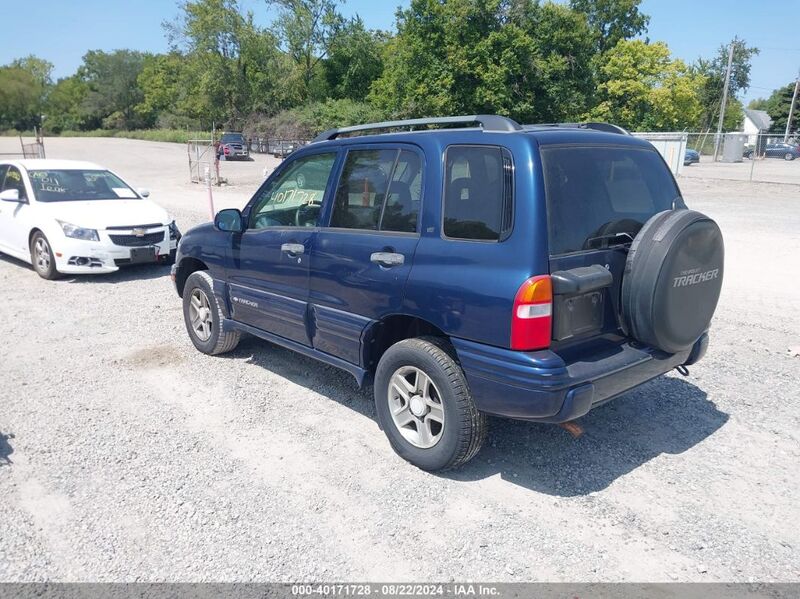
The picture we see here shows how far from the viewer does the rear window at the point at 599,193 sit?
334 cm

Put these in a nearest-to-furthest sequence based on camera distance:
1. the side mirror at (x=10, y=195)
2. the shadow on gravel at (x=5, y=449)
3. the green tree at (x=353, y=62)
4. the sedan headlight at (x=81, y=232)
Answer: the shadow on gravel at (x=5, y=449) → the sedan headlight at (x=81, y=232) → the side mirror at (x=10, y=195) → the green tree at (x=353, y=62)

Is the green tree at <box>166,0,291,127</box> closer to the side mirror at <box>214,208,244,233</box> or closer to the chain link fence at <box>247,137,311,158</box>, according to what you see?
the chain link fence at <box>247,137,311,158</box>

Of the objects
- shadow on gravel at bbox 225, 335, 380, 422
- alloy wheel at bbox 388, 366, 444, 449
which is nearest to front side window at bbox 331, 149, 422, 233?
alloy wheel at bbox 388, 366, 444, 449

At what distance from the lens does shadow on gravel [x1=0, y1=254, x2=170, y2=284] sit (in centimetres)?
894

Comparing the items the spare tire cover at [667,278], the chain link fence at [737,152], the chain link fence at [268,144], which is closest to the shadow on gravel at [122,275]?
the spare tire cover at [667,278]

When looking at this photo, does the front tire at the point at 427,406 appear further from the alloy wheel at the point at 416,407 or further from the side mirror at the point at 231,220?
the side mirror at the point at 231,220

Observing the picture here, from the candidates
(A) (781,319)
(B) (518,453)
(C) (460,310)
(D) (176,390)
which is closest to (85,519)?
(D) (176,390)

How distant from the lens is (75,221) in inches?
337

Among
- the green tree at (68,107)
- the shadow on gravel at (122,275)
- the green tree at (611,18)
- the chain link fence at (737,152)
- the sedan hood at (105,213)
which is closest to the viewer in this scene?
the sedan hood at (105,213)

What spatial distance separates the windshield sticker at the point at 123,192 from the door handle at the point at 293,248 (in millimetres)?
6400

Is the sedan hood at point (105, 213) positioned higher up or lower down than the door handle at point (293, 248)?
lower down

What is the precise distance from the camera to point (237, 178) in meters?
28.5

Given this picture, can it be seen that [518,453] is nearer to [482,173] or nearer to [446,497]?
[446,497]

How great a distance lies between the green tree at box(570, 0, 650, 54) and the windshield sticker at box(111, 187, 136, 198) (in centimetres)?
5145
